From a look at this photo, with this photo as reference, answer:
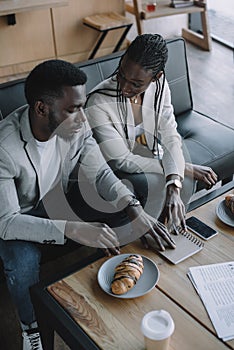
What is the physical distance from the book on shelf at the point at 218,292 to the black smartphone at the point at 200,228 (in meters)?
0.14

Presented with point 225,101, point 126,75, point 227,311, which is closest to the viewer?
point 227,311

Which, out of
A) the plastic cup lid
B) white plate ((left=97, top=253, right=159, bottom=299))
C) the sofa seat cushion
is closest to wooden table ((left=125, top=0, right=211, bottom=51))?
the sofa seat cushion

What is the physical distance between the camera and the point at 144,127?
1888mm

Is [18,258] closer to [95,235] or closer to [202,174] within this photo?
[95,235]

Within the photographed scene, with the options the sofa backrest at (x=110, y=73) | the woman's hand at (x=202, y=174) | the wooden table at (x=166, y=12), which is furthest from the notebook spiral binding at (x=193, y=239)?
the wooden table at (x=166, y=12)

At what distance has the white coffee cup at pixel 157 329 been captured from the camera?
1.03 meters

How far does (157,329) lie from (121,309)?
22 centimetres

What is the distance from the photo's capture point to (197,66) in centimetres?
384

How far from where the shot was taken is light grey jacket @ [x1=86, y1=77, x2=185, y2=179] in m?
1.74

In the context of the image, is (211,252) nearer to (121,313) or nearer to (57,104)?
(121,313)

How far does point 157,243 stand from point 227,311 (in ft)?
1.04

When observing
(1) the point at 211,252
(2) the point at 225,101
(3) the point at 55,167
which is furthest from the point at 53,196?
(2) the point at 225,101

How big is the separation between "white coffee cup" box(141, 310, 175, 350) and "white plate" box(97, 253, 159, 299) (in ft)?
0.70

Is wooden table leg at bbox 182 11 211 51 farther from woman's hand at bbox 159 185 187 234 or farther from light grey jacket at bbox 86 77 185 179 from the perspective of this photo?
woman's hand at bbox 159 185 187 234
